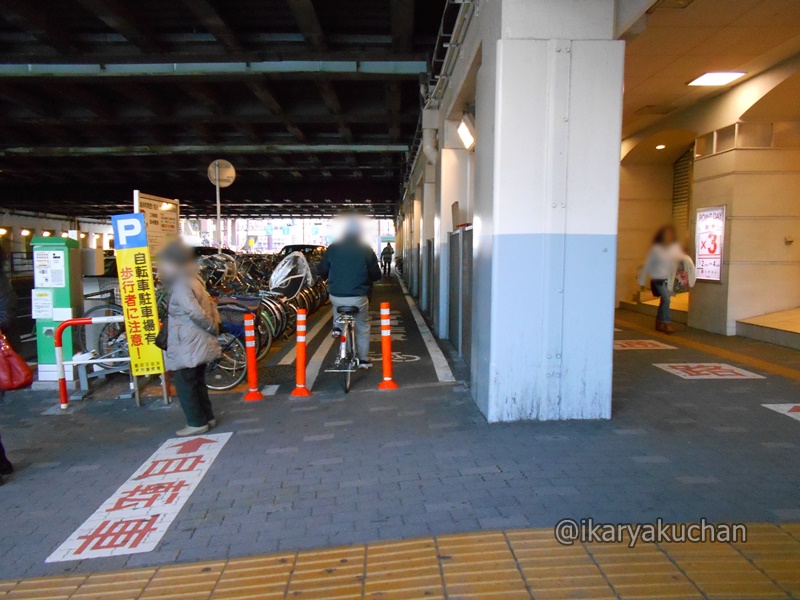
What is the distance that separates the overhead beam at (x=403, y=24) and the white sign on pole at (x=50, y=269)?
5.32 meters

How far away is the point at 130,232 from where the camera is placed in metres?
5.73

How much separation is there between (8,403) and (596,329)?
6042 millimetres

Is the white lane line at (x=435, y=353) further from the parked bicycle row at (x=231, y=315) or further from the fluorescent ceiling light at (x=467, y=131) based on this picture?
the fluorescent ceiling light at (x=467, y=131)

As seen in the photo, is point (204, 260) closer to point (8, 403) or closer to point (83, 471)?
point (8, 403)

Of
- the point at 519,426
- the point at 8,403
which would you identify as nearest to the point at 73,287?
the point at 8,403

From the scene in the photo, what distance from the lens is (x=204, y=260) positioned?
10.3 metres

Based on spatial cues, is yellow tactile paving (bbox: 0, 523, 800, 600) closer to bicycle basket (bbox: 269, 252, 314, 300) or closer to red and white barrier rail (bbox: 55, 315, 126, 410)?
red and white barrier rail (bbox: 55, 315, 126, 410)

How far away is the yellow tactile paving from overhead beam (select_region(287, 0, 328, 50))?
7.12 metres

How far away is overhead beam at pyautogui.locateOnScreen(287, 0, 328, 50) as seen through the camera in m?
7.75

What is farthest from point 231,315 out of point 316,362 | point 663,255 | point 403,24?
point 663,255

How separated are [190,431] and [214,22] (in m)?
6.06

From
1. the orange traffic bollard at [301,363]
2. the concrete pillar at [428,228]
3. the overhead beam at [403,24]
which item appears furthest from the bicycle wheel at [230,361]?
the concrete pillar at [428,228]

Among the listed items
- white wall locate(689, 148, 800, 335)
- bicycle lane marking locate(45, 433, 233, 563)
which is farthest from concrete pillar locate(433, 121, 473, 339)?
bicycle lane marking locate(45, 433, 233, 563)

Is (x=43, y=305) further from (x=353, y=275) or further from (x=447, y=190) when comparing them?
(x=447, y=190)
